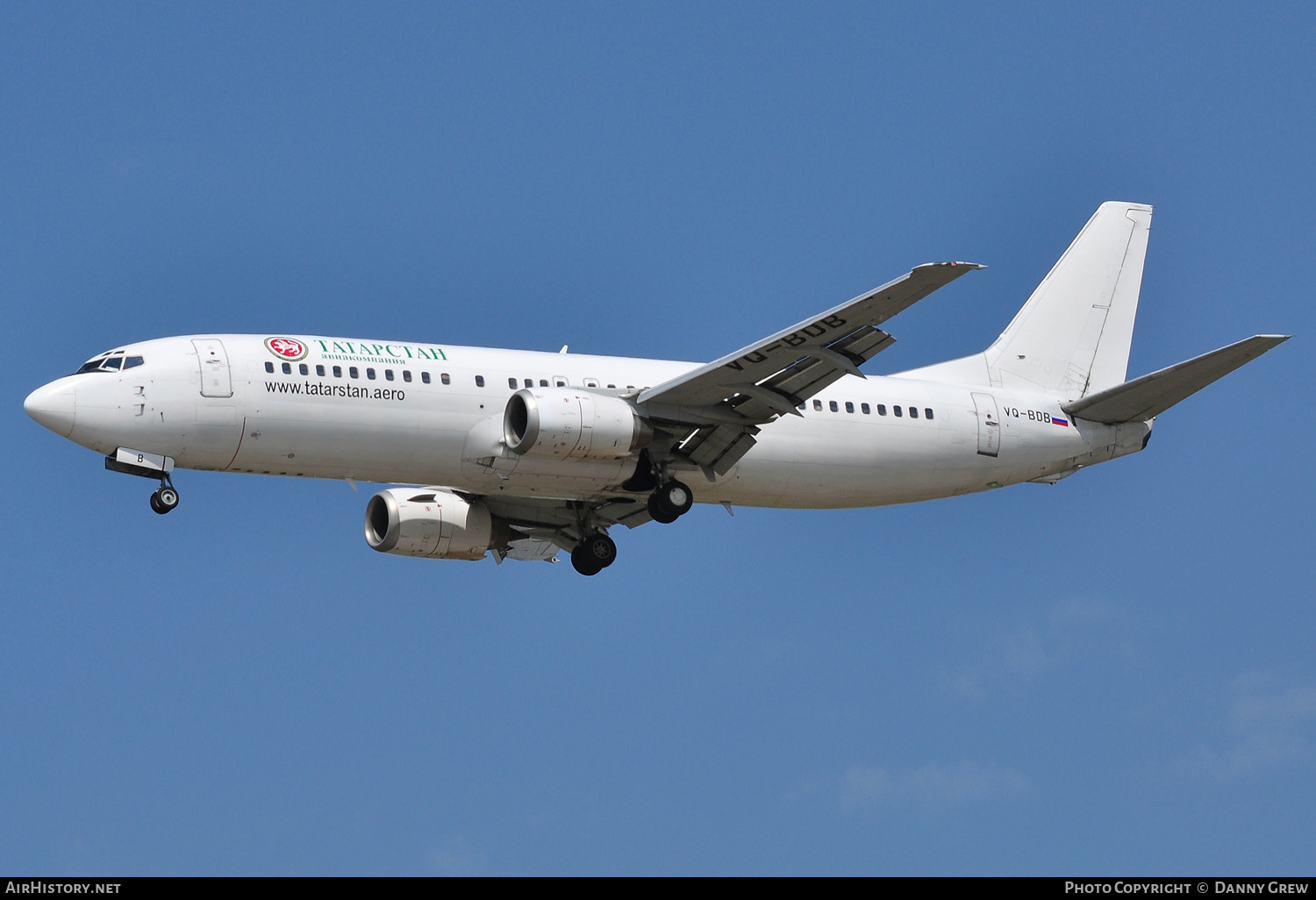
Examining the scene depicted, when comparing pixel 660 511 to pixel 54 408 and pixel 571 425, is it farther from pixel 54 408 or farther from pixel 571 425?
pixel 54 408

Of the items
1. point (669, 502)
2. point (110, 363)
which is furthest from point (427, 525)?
point (110, 363)

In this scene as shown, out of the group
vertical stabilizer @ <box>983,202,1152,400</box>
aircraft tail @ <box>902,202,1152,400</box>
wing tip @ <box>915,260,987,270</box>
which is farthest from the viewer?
vertical stabilizer @ <box>983,202,1152,400</box>

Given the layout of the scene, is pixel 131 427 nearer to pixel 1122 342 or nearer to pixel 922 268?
pixel 922 268

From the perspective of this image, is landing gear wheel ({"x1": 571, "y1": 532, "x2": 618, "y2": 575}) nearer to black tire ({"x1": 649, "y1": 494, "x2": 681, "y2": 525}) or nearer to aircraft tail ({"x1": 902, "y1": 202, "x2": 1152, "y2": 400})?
black tire ({"x1": 649, "y1": 494, "x2": 681, "y2": 525})

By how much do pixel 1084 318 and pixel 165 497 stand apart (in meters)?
23.2

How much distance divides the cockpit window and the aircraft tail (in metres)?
18.3

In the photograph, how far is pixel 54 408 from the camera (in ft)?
124

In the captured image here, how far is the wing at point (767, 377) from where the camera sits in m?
36.6

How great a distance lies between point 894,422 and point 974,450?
2.14 m

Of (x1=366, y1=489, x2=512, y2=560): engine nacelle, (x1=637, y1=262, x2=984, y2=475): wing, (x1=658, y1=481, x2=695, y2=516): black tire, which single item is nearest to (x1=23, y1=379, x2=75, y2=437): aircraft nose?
(x1=366, y1=489, x2=512, y2=560): engine nacelle

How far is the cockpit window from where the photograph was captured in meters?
38.3

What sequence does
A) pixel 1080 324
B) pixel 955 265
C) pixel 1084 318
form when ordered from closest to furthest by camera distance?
pixel 955 265
pixel 1080 324
pixel 1084 318

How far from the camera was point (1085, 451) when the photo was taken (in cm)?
4469
